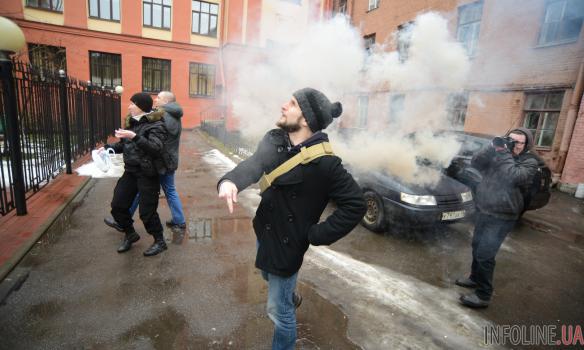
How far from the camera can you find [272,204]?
1.94 m

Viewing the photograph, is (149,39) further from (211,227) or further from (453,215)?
(453,215)

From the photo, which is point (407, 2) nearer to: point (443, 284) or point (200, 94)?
point (443, 284)

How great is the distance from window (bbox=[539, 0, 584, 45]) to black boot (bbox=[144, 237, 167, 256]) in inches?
437

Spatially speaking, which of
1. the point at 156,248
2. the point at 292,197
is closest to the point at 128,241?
the point at 156,248

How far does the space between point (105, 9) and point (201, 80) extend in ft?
22.3

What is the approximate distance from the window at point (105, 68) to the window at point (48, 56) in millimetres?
1446

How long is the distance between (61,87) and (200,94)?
1584 cm

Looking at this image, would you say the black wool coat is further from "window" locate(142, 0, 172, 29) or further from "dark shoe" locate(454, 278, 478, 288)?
"window" locate(142, 0, 172, 29)

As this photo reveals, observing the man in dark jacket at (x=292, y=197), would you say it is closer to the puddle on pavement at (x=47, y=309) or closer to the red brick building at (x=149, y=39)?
the puddle on pavement at (x=47, y=309)

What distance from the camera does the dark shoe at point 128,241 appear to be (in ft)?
12.3

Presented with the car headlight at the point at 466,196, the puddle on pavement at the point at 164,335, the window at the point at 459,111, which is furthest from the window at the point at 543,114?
the puddle on pavement at the point at 164,335

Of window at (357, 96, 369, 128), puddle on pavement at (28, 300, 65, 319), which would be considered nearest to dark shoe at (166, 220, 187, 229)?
puddle on pavement at (28, 300, 65, 319)

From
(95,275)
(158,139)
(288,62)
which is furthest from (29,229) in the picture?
(288,62)

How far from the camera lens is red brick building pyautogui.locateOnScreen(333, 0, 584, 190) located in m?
8.36
